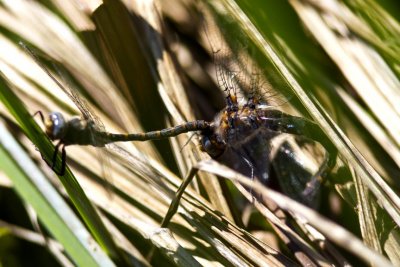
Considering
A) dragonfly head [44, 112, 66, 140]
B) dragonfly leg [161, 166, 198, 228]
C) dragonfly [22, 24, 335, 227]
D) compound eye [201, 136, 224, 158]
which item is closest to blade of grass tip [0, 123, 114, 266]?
dragonfly head [44, 112, 66, 140]

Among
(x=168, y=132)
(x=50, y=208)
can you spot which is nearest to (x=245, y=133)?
(x=168, y=132)

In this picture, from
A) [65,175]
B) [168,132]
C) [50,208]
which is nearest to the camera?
[50,208]

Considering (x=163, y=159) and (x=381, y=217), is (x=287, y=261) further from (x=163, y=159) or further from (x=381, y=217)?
(x=163, y=159)

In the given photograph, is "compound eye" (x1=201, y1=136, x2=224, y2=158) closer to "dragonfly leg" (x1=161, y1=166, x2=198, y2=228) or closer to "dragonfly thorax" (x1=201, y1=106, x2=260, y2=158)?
"dragonfly thorax" (x1=201, y1=106, x2=260, y2=158)

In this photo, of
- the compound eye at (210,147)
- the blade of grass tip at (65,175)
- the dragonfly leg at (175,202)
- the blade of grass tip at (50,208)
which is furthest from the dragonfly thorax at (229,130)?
the blade of grass tip at (50,208)

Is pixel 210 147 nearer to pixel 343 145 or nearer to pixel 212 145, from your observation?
pixel 212 145

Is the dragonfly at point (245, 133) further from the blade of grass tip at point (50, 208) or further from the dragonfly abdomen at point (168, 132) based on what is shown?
the blade of grass tip at point (50, 208)

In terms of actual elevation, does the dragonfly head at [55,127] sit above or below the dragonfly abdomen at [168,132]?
above
